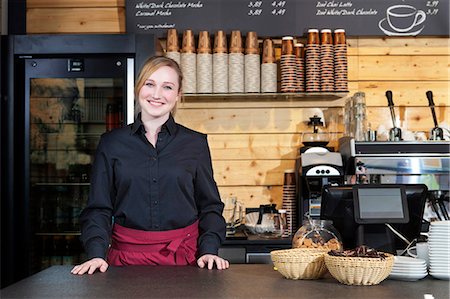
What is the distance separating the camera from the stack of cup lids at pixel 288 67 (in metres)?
4.42

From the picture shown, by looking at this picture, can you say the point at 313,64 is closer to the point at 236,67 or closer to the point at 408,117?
the point at 236,67

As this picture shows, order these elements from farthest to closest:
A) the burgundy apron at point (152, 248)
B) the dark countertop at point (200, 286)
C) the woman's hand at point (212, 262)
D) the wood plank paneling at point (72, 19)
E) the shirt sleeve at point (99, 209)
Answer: the wood plank paneling at point (72, 19) < the burgundy apron at point (152, 248) < the shirt sleeve at point (99, 209) < the woman's hand at point (212, 262) < the dark countertop at point (200, 286)

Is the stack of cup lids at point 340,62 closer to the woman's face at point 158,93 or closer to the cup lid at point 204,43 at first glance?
the cup lid at point 204,43

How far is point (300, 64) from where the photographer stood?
4.48m

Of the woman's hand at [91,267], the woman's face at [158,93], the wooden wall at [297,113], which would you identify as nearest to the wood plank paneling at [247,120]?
the wooden wall at [297,113]

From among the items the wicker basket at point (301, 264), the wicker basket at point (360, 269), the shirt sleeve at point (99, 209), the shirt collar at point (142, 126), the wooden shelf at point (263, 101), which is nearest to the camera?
the wicker basket at point (360, 269)

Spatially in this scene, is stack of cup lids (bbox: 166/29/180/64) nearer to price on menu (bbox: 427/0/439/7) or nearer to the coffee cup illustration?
the coffee cup illustration

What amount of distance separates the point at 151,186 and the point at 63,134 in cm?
143

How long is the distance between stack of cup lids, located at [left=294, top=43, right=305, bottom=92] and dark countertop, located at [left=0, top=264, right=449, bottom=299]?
227 cm

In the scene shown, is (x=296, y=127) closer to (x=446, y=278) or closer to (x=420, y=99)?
(x=420, y=99)

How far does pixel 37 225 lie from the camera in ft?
13.4

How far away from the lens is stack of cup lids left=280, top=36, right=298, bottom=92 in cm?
442

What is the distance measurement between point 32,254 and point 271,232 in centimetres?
131

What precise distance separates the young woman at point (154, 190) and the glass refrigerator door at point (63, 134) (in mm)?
1166
